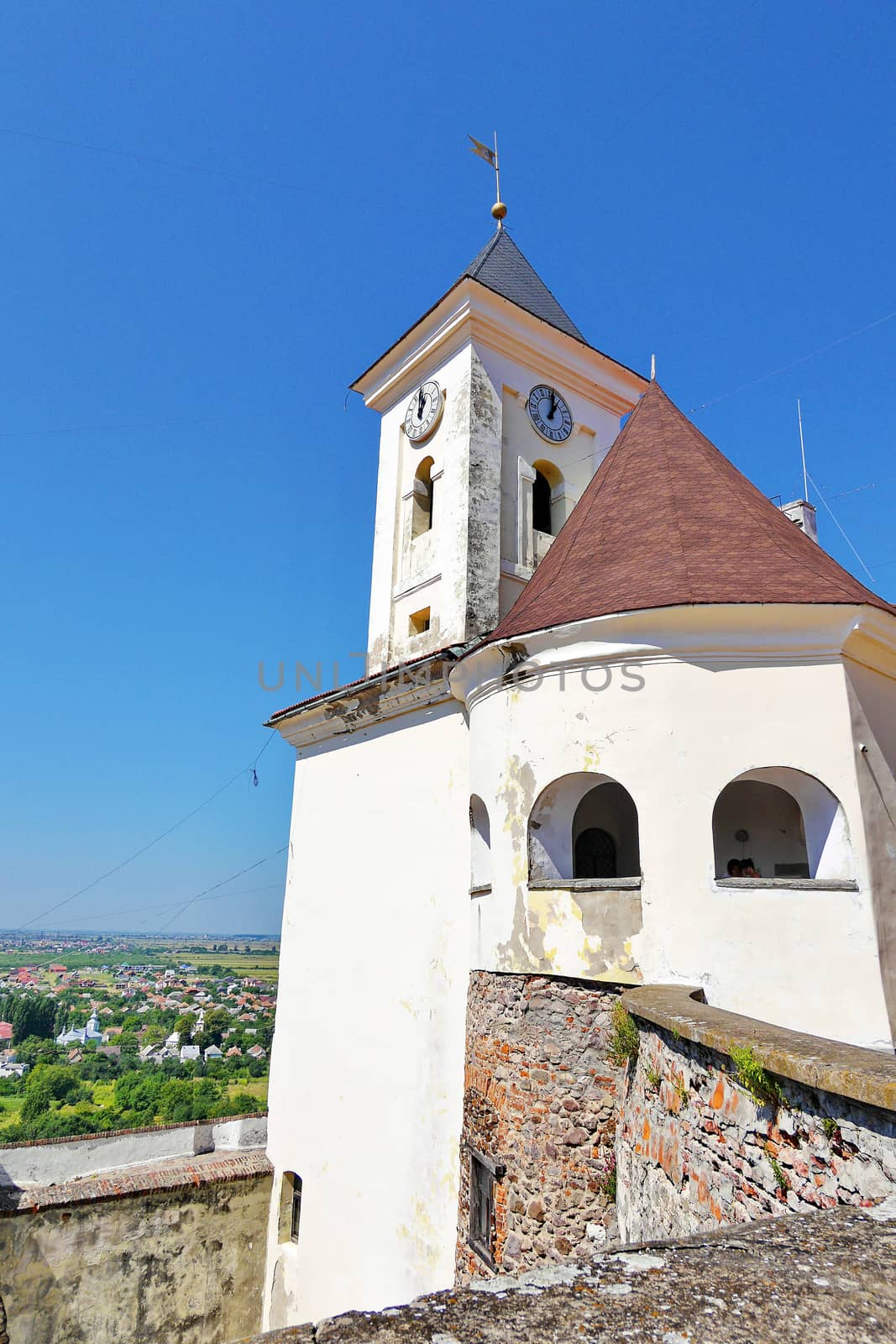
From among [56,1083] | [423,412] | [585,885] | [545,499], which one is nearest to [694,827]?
[585,885]

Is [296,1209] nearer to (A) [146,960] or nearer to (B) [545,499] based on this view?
(B) [545,499]

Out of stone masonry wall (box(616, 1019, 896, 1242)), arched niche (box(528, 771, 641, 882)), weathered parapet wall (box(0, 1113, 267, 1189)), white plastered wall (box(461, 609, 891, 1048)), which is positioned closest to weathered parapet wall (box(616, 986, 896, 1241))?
stone masonry wall (box(616, 1019, 896, 1242))

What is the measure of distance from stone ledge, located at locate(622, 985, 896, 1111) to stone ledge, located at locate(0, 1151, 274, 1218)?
354 inches

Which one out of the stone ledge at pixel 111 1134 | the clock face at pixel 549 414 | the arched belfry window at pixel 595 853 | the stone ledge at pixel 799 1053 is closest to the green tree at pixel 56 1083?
the stone ledge at pixel 111 1134

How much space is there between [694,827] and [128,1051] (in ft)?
179

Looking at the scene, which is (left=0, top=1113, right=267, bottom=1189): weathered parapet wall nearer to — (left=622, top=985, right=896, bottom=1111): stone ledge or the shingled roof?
the shingled roof

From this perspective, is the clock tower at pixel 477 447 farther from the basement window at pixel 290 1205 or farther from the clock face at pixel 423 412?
the basement window at pixel 290 1205

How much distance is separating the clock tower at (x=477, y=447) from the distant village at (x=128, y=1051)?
11.7 meters

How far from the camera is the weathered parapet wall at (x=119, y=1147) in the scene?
12.1 metres

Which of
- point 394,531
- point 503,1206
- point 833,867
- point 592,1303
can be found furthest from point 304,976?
point 592,1303

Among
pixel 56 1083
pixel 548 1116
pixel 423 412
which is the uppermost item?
pixel 423 412

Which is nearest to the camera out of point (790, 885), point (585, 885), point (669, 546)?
point (790, 885)

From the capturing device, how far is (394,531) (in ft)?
44.9

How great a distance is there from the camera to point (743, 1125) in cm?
365
